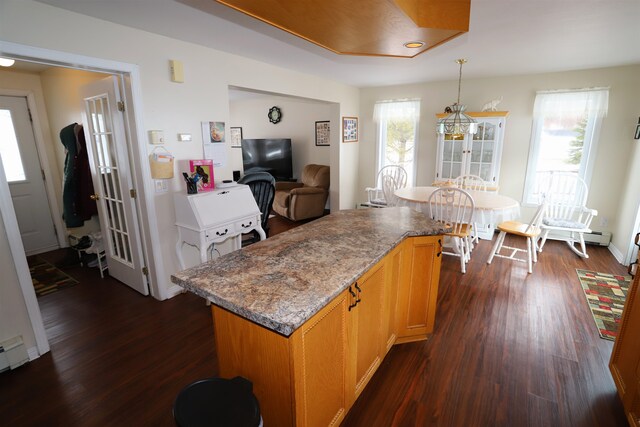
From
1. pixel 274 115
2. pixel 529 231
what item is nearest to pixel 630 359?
pixel 529 231

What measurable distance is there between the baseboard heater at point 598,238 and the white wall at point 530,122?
7 centimetres

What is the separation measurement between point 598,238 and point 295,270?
471cm

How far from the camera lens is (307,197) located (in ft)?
17.6

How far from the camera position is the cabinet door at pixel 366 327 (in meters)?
1.54

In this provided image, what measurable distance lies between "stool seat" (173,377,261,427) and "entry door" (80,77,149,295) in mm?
2176

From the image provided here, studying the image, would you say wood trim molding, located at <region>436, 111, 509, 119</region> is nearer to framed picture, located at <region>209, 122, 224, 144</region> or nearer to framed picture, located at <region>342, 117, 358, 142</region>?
framed picture, located at <region>342, 117, 358, 142</region>

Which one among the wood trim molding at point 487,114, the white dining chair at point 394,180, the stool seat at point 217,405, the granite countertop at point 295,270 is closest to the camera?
the stool seat at point 217,405

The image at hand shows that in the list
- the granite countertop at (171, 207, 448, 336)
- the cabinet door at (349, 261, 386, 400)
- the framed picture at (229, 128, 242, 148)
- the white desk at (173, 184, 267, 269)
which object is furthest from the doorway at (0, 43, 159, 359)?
the framed picture at (229, 128, 242, 148)

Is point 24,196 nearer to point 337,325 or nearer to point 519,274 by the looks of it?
point 337,325

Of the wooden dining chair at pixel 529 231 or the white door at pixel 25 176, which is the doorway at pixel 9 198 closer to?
the white door at pixel 25 176

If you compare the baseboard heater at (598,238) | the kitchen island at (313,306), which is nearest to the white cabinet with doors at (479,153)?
the baseboard heater at (598,238)

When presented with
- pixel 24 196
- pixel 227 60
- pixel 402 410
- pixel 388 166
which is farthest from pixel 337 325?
pixel 24 196

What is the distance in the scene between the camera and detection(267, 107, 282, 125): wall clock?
674cm

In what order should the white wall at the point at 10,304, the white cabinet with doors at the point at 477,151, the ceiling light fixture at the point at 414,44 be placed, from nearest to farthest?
1. the ceiling light fixture at the point at 414,44
2. the white wall at the point at 10,304
3. the white cabinet with doors at the point at 477,151
